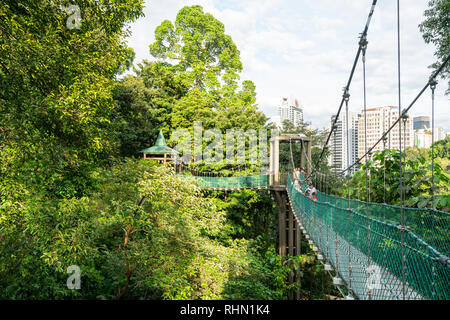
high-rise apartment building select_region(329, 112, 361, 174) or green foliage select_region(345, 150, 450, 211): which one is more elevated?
high-rise apartment building select_region(329, 112, 361, 174)

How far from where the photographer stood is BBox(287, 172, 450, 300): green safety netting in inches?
61.9

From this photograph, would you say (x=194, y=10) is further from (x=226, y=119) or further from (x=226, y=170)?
(x=226, y=170)

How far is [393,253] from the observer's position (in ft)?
6.31

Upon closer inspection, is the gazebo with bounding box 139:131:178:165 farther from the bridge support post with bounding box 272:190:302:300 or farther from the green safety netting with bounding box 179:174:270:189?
the bridge support post with bounding box 272:190:302:300

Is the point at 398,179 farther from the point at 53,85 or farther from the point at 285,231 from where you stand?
the point at 285,231

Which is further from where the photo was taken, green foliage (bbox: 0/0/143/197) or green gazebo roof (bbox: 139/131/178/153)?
green gazebo roof (bbox: 139/131/178/153)

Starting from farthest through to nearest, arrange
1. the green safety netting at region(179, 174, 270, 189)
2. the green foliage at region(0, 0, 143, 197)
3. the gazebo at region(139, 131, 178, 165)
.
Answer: the gazebo at region(139, 131, 178, 165) → the green safety netting at region(179, 174, 270, 189) → the green foliage at region(0, 0, 143, 197)

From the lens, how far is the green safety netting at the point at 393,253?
1.57m

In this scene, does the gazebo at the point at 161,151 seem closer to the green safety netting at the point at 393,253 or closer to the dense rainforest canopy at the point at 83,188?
the dense rainforest canopy at the point at 83,188

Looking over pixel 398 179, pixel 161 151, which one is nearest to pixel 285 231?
pixel 161 151

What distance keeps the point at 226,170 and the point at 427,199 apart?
299 inches

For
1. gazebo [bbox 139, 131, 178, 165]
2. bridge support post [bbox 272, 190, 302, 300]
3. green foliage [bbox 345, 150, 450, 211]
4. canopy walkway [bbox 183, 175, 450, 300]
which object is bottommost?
bridge support post [bbox 272, 190, 302, 300]

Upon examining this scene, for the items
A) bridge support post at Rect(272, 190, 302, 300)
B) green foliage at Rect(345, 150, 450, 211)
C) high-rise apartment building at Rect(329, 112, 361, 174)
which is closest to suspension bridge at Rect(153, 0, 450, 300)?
green foliage at Rect(345, 150, 450, 211)

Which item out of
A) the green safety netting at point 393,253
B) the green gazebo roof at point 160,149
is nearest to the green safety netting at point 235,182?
the green gazebo roof at point 160,149
